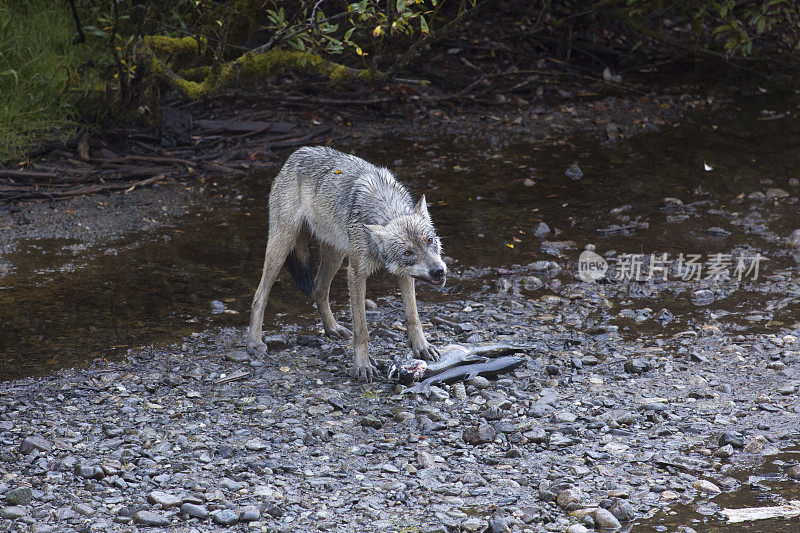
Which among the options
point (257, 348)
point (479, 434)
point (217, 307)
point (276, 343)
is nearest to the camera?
point (479, 434)

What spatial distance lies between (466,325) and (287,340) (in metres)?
1.47

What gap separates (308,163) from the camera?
22.3ft

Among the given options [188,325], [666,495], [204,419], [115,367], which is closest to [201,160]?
[188,325]

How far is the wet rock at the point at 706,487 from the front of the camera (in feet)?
15.1

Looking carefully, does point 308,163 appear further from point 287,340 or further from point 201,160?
point 201,160

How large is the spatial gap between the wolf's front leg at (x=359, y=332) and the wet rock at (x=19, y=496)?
2.34m

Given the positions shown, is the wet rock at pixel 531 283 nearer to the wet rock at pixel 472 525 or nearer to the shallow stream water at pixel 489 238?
the shallow stream water at pixel 489 238

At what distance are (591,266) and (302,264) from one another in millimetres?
2866

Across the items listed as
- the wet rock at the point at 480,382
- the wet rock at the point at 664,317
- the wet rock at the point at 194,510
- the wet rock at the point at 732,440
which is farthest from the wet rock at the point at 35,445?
the wet rock at the point at 664,317

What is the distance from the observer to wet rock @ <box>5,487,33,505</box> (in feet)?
14.5

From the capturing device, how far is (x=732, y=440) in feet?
16.5

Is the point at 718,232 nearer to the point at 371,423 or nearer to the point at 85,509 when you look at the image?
the point at 371,423

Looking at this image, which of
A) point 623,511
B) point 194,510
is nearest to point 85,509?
point 194,510

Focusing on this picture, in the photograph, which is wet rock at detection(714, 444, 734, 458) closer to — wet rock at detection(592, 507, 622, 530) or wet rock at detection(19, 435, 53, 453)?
wet rock at detection(592, 507, 622, 530)
